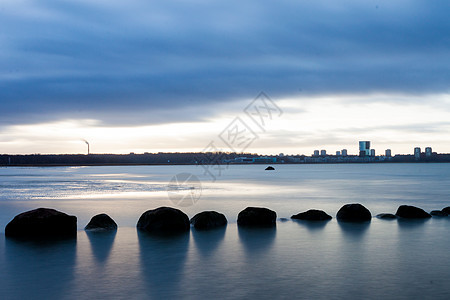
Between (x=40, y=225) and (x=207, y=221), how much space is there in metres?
6.81

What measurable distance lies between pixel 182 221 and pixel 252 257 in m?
5.56

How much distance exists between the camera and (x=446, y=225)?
2092cm

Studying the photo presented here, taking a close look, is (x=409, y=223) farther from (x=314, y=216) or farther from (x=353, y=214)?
(x=314, y=216)

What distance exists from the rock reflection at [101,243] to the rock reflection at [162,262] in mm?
1073

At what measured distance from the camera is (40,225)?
17.4m

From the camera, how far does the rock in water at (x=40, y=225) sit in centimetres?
1742

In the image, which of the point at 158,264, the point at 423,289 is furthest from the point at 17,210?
the point at 423,289

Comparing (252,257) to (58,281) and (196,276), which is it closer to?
(196,276)

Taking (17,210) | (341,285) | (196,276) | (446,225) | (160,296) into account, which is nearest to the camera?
(160,296)

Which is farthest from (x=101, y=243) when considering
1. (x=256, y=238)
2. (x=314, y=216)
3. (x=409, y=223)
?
(x=409, y=223)

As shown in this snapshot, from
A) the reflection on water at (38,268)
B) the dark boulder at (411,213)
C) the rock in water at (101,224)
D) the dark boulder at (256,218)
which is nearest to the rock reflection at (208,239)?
the dark boulder at (256,218)

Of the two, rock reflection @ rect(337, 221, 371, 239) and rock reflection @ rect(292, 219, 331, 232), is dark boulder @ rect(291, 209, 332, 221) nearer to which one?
rock reflection @ rect(292, 219, 331, 232)

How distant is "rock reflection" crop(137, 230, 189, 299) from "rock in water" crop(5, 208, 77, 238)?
3.00 metres

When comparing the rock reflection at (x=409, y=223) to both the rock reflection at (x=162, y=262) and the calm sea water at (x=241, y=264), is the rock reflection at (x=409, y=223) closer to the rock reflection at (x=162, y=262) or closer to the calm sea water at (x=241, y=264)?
the calm sea water at (x=241, y=264)
